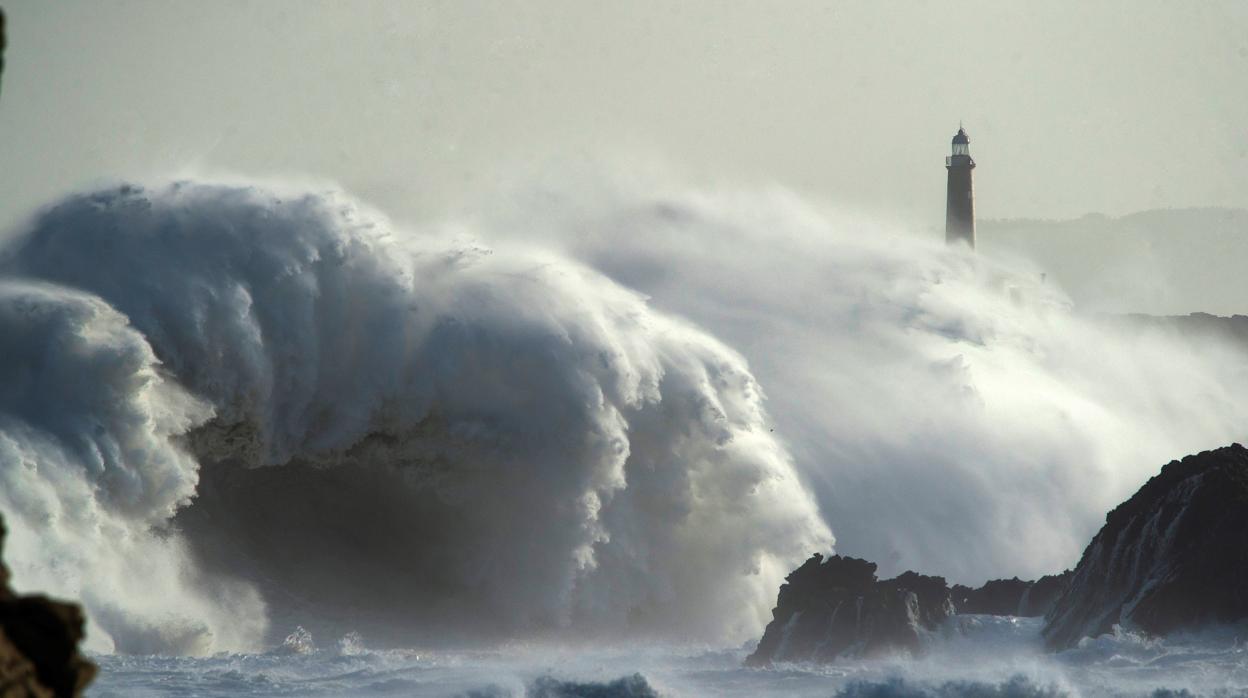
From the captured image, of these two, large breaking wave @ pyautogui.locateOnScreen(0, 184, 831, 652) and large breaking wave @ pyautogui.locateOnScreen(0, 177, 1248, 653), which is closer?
large breaking wave @ pyautogui.locateOnScreen(0, 177, 1248, 653)

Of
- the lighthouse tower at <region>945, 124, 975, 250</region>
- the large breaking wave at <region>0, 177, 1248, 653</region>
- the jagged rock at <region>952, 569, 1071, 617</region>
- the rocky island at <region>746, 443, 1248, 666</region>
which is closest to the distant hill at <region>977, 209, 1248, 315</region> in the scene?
the lighthouse tower at <region>945, 124, 975, 250</region>

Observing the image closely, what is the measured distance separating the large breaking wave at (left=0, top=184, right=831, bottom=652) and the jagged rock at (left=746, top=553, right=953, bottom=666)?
12.4ft

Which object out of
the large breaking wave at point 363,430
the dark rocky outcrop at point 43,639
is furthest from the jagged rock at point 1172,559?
the dark rocky outcrop at point 43,639

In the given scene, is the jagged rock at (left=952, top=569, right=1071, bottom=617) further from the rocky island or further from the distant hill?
the distant hill

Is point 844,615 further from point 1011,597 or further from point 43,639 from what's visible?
point 43,639

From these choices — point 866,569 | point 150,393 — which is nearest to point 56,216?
point 150,393

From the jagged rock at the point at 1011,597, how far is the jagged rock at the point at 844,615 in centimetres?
302

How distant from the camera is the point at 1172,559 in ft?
68.2

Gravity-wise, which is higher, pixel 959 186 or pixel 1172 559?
pixel 959 186

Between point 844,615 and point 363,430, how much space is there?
7.75 metres

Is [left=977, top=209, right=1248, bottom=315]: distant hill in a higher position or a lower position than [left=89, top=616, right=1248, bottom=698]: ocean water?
higher

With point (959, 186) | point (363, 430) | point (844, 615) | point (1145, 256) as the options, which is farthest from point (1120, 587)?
point (1145, 256)

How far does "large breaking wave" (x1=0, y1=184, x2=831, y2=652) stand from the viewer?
72.8 ft

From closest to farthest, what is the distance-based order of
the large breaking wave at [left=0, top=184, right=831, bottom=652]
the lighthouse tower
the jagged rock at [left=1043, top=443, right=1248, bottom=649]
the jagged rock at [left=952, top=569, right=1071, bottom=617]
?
the jagged rock at [left=1043, top=443, right=1248, bottom=649] < the large breaking wave at [left=0, top=184, right=831, bottom=652] < the jagged rock at [left=952, top=569, right=1071, bottom=617] < the lighthouse tower
